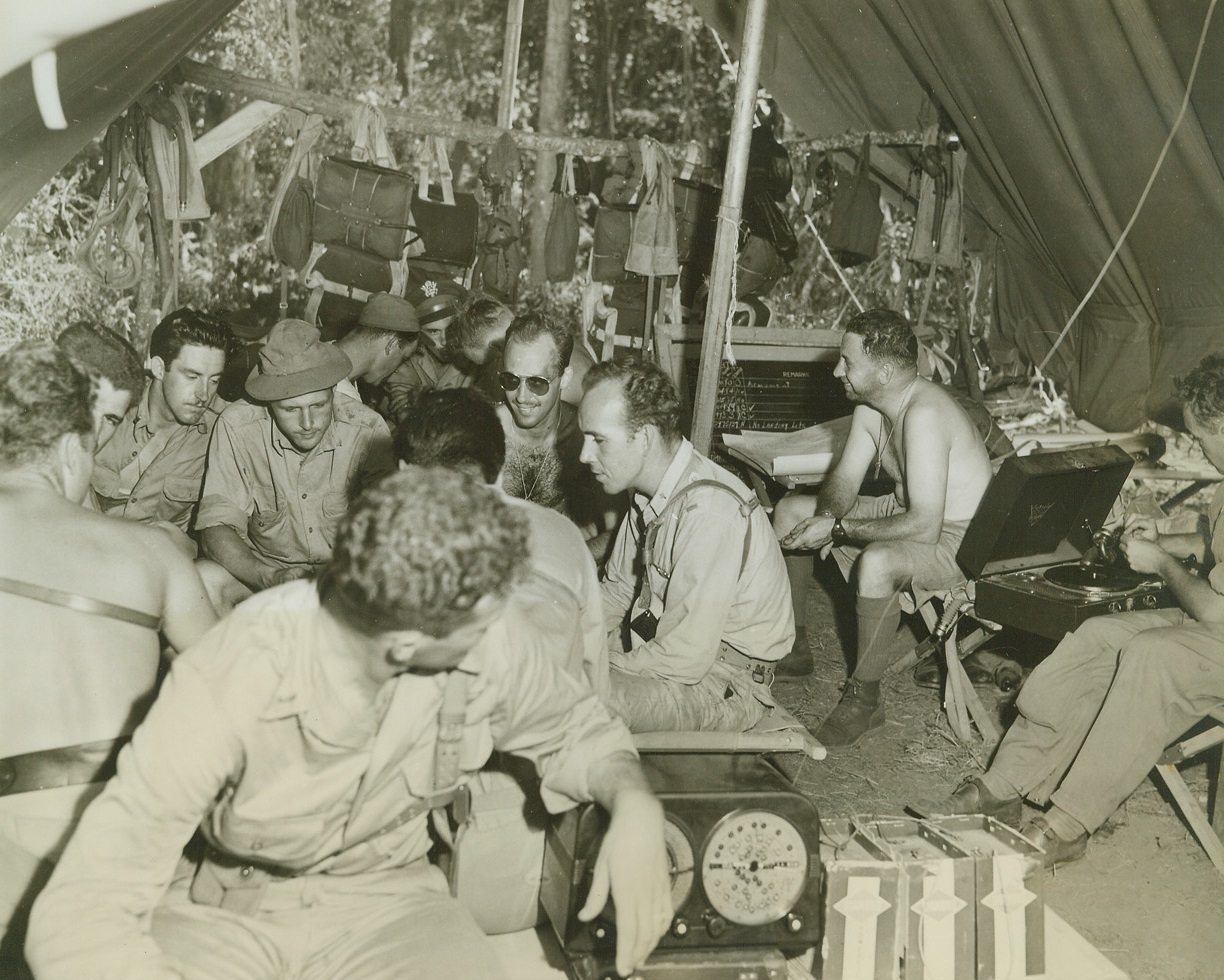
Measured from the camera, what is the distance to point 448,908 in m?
2.34

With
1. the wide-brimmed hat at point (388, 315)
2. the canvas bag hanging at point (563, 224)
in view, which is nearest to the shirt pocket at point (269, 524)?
the wide-brimmed hat at point (388, 315)

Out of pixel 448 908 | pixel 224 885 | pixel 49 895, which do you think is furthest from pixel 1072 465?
pixel 49 895

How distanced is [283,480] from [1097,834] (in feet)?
12.1

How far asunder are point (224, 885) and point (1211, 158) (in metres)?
5.53

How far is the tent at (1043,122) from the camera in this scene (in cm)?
474

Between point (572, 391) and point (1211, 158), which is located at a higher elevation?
point (1211, 158)

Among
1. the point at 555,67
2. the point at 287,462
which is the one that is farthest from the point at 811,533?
the point at 555,67

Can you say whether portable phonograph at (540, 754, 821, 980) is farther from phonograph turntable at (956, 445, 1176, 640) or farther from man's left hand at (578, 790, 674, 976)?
phonograph turntable at (956, 445, 1176, 640)

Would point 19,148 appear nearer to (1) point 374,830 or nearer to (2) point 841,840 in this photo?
(1) point 374,830

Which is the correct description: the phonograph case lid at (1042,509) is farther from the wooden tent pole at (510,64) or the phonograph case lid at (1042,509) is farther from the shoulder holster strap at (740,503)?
the wooden tent pole at (510,64)

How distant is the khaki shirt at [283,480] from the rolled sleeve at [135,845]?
2777mm

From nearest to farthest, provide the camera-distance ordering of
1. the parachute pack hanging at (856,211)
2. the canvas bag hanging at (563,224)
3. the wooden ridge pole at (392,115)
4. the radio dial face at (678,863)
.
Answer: the radio dial face at (678,863) → the wooden ridge pole at (392,115) → the canvas bag hanging at (563,224) → the parachute pack hanging at (856,211)

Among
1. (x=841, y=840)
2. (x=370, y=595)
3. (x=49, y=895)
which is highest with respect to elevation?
(x=370, y=595)

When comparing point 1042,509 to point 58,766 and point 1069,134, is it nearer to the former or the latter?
point 1069,134
